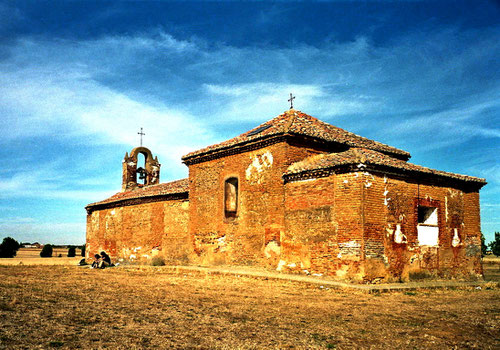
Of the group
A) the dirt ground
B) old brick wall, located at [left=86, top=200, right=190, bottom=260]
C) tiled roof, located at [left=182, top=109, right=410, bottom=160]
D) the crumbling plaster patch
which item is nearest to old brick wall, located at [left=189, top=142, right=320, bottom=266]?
the crumbling plaster patch

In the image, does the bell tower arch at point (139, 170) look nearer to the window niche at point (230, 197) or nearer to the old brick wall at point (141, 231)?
the old brick wall at point (141, 231)

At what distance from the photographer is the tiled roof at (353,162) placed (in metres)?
11.2

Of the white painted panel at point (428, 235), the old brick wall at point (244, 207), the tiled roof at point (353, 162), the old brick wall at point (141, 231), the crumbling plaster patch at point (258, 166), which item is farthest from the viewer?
the old brick wall at point (141, 231)

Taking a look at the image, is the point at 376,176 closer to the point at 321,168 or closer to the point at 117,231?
the point at 321,168

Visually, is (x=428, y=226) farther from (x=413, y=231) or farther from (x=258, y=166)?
(x=258, y=166)

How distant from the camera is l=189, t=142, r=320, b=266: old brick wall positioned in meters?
13.4

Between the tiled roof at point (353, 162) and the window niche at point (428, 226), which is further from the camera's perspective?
the window niche at point (428, 226)

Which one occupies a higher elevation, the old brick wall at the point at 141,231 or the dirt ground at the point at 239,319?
the old brick wall at the point at 141,231

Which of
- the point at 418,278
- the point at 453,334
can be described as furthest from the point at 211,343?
the point at 418,278

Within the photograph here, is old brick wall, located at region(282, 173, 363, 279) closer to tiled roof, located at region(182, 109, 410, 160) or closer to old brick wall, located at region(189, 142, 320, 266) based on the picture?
old brick wall, located at region(189, 142, 320, 266)

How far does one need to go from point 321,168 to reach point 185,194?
25.6 ft

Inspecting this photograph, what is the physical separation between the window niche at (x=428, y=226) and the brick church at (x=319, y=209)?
0.10ft

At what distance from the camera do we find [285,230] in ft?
42.4

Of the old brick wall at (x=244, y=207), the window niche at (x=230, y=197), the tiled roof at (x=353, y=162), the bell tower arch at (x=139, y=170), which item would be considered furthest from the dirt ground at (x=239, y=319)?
the bell tower arch at (x=139, y=170)
